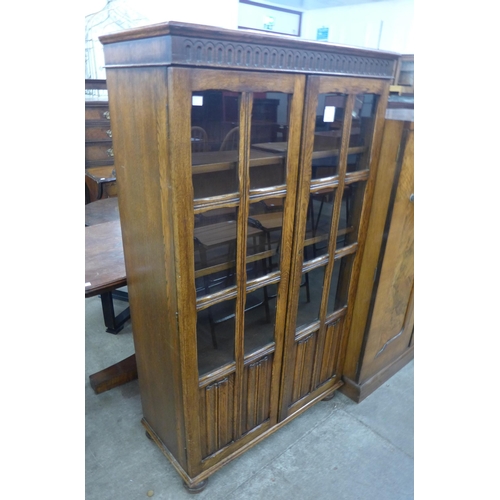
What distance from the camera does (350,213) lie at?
1570mm

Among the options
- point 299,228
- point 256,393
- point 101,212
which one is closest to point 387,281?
point 299,228

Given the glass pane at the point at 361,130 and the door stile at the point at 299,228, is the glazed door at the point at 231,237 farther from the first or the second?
the glass pane at the point at 361,130

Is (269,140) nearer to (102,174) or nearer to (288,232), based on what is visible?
(288,232)

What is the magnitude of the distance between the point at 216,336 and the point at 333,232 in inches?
24.1

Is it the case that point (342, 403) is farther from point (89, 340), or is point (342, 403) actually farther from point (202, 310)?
point (89, 340)

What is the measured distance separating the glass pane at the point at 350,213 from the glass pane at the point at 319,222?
2.9 inches

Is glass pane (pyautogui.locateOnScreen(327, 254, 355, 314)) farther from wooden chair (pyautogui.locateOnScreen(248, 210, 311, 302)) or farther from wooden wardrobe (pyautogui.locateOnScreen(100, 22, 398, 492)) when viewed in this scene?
wooden chair (pyautogui.locateOnScreen(248, 210, 311, 302))

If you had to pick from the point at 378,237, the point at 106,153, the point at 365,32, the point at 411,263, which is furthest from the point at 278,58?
the point at 365,32

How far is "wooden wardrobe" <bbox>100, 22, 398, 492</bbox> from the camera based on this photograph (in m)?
0.97

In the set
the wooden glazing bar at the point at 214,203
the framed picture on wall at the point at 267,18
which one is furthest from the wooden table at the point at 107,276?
the framed picture on wall at the point at 267,18

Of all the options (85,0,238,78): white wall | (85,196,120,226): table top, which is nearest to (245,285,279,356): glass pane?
(85,196,120,226): table top

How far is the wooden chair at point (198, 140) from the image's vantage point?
3.29 feet

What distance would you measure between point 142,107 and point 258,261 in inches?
24.4

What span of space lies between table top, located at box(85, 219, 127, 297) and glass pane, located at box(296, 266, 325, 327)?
76 centimetres
